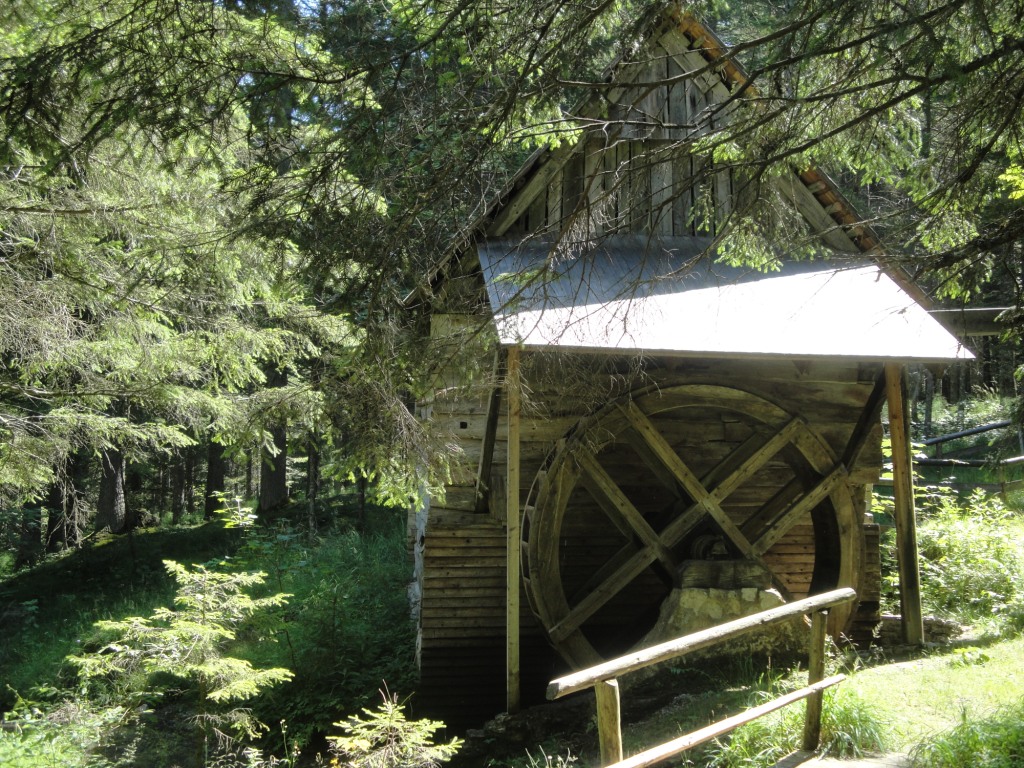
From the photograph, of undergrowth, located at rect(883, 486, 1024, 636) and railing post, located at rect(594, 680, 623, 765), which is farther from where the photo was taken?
undergrowth, located at rect(883, 486, 1024, 636)

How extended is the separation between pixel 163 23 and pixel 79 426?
4828 mm

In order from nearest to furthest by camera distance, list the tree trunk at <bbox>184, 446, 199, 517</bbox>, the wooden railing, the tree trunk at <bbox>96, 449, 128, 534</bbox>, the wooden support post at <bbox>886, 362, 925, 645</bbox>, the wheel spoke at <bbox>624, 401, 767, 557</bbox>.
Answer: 1. the wooden railing
2. the wooden support post at <bbox>886, 362, 925, 645</bbox>
3. the wheel spoke at <bbox>624, 401, 767, 557</bbox>
4. the tree trunk at <bbox>96, 449, 128, 534</bbox>
5. the tree trunk at <bbox>184, 446, 199, 517</bbox>

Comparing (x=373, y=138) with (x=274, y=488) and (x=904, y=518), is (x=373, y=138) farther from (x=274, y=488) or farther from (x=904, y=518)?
(x=274, y=488)

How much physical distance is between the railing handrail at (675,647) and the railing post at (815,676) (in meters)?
0.08

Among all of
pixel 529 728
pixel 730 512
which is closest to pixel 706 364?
pixel 730 512

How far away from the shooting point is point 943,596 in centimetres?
860

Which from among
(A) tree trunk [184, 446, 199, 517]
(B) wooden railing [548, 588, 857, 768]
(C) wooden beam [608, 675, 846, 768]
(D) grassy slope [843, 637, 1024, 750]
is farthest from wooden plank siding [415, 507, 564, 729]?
(A) tree trunk [184, 446, 199, 517]

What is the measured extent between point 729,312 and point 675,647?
3.81 metres

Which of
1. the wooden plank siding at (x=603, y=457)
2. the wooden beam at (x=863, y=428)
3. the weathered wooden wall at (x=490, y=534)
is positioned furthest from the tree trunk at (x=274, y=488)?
the wooden beam at (x=863, y=428)

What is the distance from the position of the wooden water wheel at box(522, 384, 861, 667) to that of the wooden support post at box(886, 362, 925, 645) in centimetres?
62

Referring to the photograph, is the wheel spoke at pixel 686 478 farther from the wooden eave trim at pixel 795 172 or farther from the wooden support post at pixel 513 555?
the wooden eave trim at pixel 795 172

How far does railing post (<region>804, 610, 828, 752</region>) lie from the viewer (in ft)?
15.2

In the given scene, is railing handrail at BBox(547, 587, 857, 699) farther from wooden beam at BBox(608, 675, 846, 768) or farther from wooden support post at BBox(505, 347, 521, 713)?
wooden support post at BBox(505, 347, 521, 713)

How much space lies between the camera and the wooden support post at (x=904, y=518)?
7.30m
